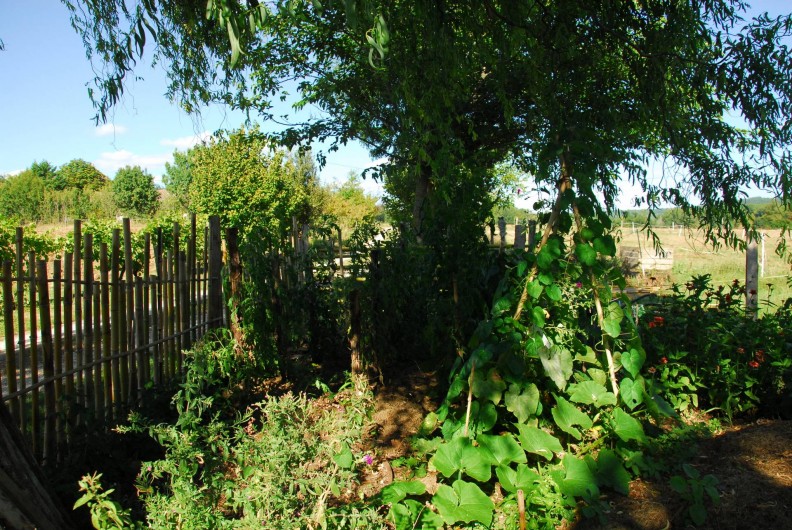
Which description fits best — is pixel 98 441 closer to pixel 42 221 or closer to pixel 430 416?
pixel 430 416

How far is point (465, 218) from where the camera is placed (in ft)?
15.1

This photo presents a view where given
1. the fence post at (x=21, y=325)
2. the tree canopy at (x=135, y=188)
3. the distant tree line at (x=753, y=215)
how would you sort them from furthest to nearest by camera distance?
the tree canopy at (x=135, y=188) < the distant tree line at (x=753, y=215) < the fence post at (x=21, y=325)

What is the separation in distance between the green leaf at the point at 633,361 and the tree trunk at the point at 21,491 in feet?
9.02

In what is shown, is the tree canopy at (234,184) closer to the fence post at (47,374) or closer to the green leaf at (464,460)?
the fence post at (47,374)

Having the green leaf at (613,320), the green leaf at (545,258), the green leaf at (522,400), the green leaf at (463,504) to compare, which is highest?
the green leaf at (545,258)

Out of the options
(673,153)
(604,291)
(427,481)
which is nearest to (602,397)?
(604,291)

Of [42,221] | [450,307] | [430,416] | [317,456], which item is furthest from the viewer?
[42,221]

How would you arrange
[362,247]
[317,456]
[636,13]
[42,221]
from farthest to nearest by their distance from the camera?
1. [42,221]
2. [362,247]
3. [636,13]
4. [317,456]

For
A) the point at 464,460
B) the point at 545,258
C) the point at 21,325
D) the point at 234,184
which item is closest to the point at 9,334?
the point at 21,325

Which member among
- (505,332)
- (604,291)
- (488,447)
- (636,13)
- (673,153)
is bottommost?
(488,447)

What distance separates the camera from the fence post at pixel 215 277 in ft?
17.6

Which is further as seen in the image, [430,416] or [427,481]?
[430,416]

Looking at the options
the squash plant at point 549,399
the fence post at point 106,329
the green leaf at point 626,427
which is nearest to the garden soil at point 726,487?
the squash plant at point 549,399

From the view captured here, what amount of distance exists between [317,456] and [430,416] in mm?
1150
